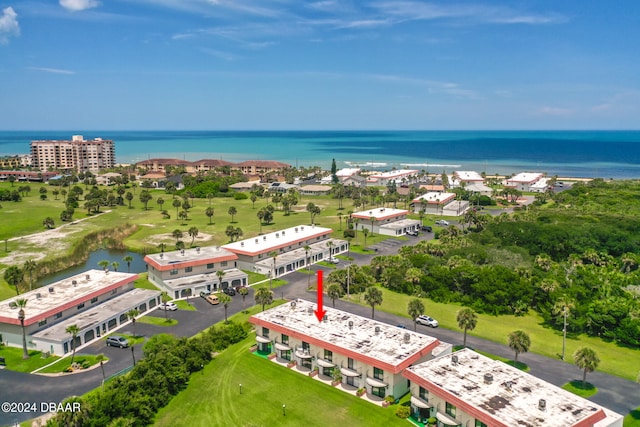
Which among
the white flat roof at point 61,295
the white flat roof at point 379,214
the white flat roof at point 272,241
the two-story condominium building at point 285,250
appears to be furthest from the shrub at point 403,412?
the white flat roof at point 379,214

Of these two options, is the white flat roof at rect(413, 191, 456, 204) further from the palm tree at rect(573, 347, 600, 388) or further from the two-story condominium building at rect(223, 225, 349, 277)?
the palm tree at rect(573, 347, 600, 388)

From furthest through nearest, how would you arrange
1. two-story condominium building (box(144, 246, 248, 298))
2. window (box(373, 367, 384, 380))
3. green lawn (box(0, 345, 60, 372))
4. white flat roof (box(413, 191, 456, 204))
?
1. white flat roof (box(413, 191, 456, 204))
2. two-story condominium building (box(144, 246, 248, 298))
3. green lawn (box(0, 345, 60, 372))
4. window (box(373, 367, 384, 380))

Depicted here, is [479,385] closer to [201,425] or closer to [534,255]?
[201,425]

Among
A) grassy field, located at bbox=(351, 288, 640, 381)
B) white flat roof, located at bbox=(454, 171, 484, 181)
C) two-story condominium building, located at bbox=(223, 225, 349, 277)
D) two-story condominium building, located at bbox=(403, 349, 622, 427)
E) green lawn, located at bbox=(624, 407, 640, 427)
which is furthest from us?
white flat roof, located at bbox=(454, 171, 484, 181)

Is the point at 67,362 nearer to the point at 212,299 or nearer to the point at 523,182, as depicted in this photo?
the point at 212,299

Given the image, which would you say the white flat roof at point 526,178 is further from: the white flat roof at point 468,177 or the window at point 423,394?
the window at point 423,394

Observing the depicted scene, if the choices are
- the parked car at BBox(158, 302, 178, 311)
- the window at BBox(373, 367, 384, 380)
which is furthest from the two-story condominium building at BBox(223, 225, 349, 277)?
the window at BBox(373, 367, 384, 380)

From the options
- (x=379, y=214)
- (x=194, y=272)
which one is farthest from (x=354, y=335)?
(x=379, y=214)
